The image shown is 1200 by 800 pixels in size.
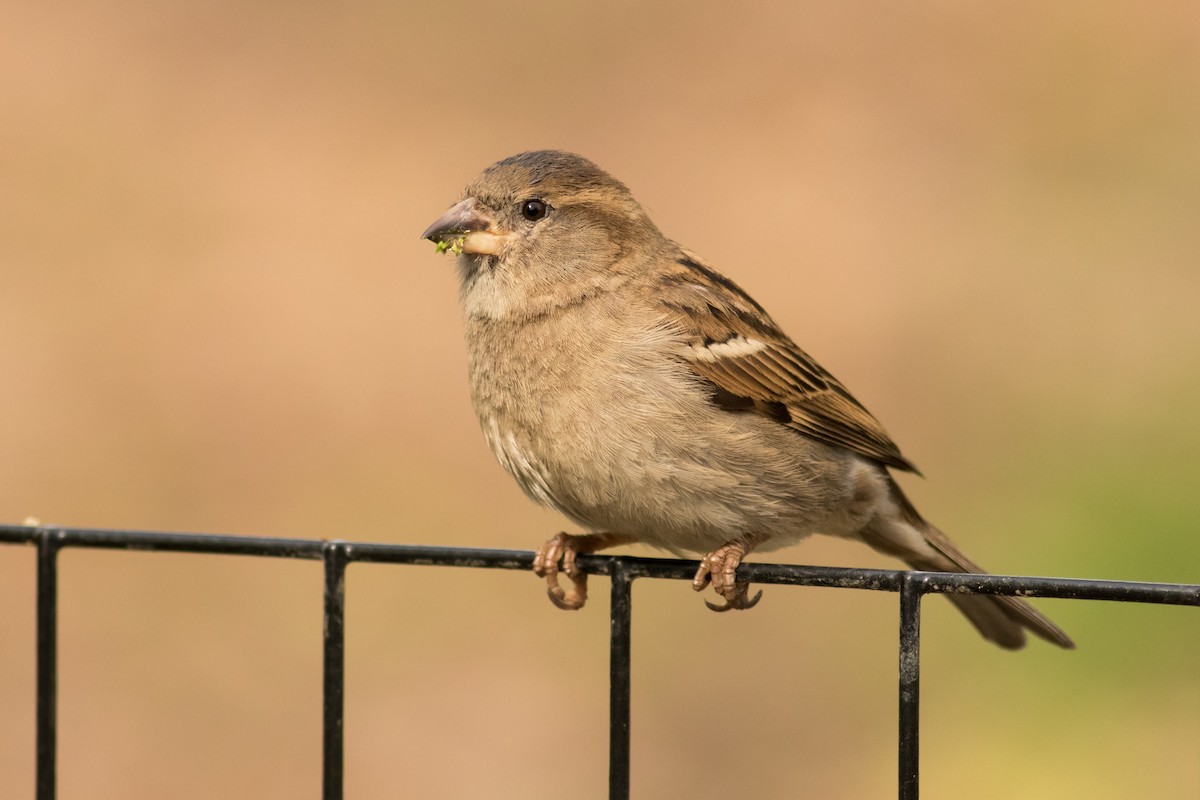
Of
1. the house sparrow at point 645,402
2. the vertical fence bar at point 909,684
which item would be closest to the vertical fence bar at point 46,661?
the house sparrow at point 645,402

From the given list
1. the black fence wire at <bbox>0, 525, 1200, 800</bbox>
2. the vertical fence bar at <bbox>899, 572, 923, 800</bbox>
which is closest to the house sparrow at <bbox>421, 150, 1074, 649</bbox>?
the black fence wire at <bbox>0, 525, 1200, 800</bbox>

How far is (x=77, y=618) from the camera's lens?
19.1 feet

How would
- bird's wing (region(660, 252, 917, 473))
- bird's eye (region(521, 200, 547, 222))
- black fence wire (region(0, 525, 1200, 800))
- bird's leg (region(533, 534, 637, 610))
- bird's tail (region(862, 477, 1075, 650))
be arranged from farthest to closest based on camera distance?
1. bird's eye (region(521, 200, 547, 222))
2. bird's wing (region(660, 252, 917, 473))
3. bird's tail (region(862, 477, 1075, 650))
4. bird's leg (region(533, 534, 637, 610))
5. black fence wire (region(0, 525, 1200, 800))

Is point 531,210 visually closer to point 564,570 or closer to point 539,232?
point 539,232

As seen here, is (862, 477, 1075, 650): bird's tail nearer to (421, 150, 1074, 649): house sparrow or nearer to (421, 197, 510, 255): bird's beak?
(421, 150, 1074, 649): house sparrow

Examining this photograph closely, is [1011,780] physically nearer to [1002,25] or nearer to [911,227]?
[911,227]

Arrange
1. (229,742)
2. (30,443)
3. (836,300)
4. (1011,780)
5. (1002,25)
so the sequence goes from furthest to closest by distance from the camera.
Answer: (1002,25) < (836,300) < (30,443) < (229,742) < (1011,780)

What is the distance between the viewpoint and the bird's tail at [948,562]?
137 inches

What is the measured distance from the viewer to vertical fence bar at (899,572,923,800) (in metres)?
2.15

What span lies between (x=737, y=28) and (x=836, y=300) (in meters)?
1.66

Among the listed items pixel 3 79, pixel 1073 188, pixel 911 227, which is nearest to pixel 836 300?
pixel 911 227

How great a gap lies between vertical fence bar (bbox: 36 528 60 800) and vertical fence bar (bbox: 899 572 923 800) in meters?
1.34

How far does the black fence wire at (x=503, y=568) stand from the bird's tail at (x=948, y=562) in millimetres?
1084

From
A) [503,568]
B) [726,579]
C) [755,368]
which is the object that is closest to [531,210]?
[755,368]
